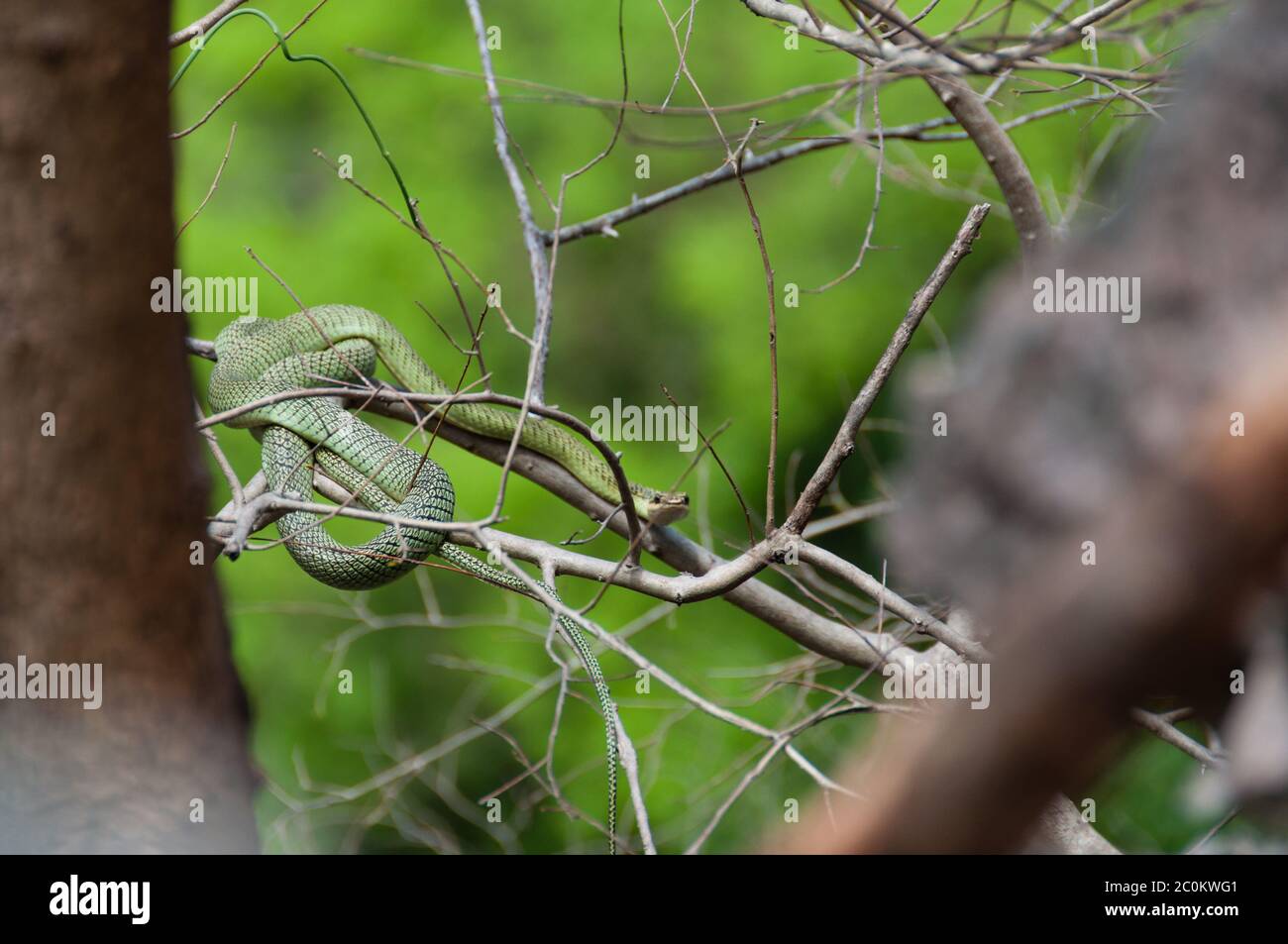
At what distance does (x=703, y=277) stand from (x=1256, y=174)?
861cm

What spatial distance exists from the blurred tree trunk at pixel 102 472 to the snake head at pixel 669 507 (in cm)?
223

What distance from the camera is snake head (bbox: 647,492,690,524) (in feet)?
13.1

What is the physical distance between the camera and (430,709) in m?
10.7

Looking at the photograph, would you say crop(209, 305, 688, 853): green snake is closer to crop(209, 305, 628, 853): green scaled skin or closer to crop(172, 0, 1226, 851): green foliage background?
crop(209, 305, 628, 853): green scaled skin

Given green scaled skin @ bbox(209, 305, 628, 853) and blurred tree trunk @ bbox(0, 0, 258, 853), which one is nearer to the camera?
blurred tree trunk @ bbox(0, 0, 258, 853)

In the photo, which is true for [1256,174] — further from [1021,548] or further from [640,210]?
[640,210]

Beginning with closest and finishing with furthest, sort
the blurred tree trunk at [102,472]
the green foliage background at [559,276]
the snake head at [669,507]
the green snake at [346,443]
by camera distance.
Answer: the blurred tree trunk at [102,472], the snake head at [669,507], the green snake at [346,443], the green foliage background at [559,276]

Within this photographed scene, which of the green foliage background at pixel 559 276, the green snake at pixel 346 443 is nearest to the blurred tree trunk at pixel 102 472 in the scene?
the green snake at pixel 346 443

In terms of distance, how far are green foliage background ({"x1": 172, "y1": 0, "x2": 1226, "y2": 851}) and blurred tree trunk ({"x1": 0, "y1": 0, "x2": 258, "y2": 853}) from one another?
6585 millimetres

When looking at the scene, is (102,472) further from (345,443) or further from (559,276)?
(559,276)

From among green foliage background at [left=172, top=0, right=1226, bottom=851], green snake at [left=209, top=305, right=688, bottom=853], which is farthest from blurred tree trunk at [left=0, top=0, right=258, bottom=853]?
green foliage background at [left=172, top=0, right=1226, bottom=851]

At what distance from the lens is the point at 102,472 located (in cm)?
159

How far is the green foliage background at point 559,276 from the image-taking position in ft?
29.9

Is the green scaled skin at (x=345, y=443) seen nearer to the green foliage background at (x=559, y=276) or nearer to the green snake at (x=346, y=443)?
the green snake at (x=346, y=443)
